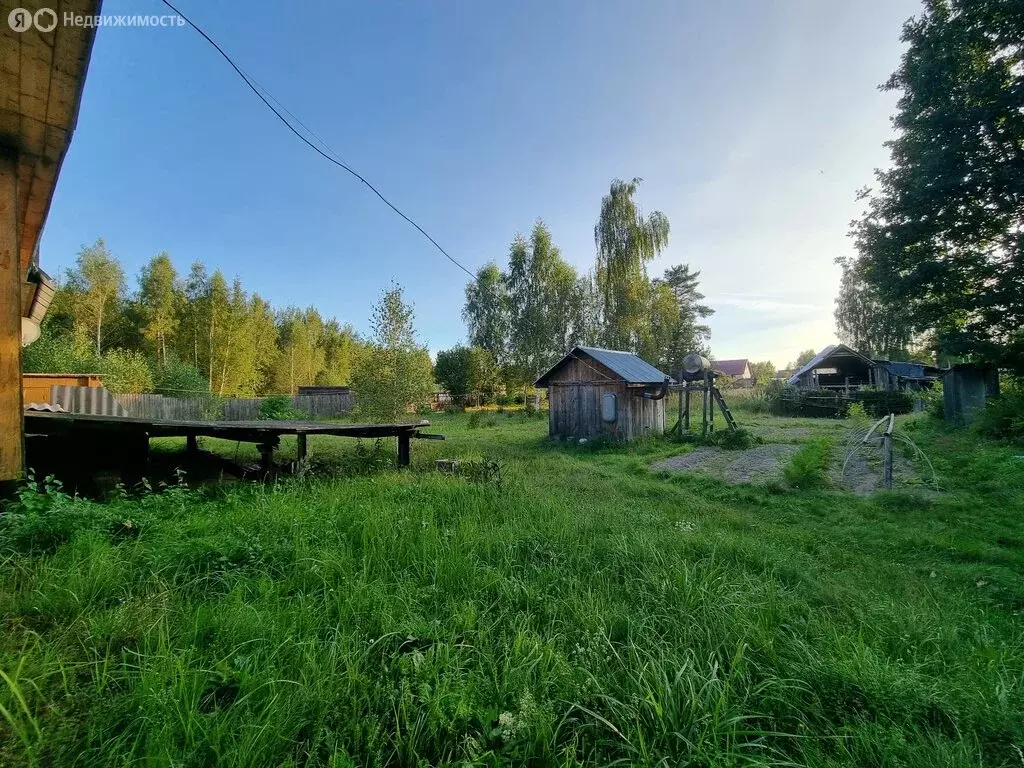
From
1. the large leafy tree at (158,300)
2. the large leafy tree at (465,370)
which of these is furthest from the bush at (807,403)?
the large leafy tree at (158,300)

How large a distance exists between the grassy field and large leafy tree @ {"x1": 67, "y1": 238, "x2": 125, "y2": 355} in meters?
28.3

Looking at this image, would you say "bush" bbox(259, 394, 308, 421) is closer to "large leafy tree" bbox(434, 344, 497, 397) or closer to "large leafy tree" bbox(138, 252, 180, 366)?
"large leafy tree" bbox(138, 252, 180, 366)

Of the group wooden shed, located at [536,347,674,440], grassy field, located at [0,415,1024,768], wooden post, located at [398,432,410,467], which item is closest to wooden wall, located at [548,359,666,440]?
wooden shed, located at [536,347,674,440]

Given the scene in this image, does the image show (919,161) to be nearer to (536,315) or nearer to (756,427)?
(756,427)

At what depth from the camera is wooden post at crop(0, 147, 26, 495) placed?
9.19ft

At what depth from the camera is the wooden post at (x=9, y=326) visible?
2.80 m

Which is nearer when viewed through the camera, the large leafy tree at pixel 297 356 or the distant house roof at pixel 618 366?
the distant house roof at pixel 618 366

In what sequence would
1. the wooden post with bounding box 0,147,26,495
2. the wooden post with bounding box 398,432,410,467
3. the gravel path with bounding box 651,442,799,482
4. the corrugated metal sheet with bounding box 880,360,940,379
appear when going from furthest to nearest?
the corrugated metal sheet with bounding box 880,360,940,379, the gravel path with bounding box 651,442,799,482, the wooden post with bounding box 398,432,410,467, the wooden post with bounding box 0,147,26,495

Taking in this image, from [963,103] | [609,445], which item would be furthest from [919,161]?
[609,445]

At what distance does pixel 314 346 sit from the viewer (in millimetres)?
42344

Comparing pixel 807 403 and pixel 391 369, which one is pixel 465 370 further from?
pixel 807 403

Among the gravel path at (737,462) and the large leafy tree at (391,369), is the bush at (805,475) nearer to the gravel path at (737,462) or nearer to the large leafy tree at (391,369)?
the gravel path at (737,462)

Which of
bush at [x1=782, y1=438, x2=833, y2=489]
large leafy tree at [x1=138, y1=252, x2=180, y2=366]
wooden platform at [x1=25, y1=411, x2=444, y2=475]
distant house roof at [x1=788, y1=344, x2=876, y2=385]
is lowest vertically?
bush at [x1=782, y1=438, x2=833, y2=489]

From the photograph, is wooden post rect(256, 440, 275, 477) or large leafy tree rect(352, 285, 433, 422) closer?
wooden post rect(256, 440, 275, 477)
